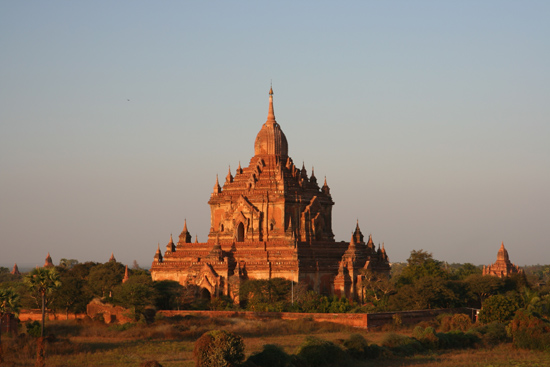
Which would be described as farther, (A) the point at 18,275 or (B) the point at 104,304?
(A) the point at 18,275

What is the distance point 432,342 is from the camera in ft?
164

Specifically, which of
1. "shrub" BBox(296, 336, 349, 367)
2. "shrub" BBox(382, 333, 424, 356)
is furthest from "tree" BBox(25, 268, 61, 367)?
"shrub" BBox(382, 333, 424, 356)

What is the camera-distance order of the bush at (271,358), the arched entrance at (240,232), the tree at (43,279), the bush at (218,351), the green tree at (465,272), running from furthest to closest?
1. the green tree at (465,272)
2. the arched entrance at (240,232)
3. the tree at (43,279)
4. the bush at (271,358)
5. the bush at (218,351)

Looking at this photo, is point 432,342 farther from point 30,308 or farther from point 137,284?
point 30,308

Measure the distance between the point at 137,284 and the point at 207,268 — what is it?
691 centimetres

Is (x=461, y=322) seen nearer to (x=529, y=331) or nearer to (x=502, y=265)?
(x=529, y=331)

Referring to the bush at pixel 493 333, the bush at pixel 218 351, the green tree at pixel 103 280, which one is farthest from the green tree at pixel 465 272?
the bush at pixel 218 351

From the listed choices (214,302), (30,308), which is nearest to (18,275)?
(30,308)

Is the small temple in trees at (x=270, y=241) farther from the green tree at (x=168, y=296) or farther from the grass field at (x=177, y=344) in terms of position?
the grass field at (x=177, y=344)

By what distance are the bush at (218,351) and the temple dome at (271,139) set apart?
34217mm

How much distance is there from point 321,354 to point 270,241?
24702 mm

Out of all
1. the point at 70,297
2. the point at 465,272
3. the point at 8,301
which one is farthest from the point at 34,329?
the point at 465,272

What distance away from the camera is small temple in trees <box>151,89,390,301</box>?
64.6 meters

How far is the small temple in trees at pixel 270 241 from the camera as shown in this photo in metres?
64.6
